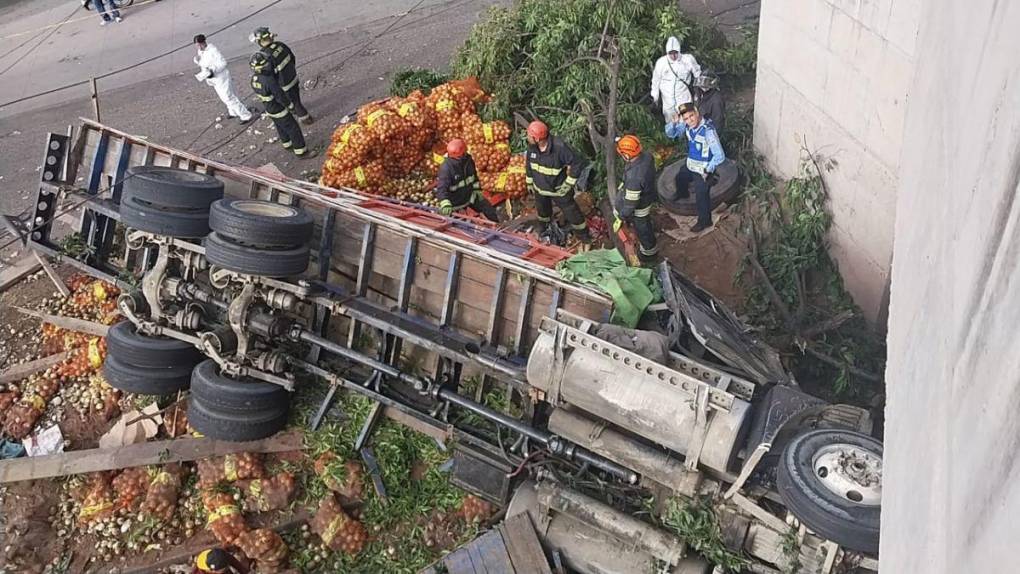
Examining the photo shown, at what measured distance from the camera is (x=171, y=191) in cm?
645

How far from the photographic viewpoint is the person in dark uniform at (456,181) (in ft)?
25.8

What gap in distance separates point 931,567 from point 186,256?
6240 millimetres

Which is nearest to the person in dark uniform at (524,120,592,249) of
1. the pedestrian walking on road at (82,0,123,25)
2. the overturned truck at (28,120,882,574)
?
the overturned truck at (28,120,882,574)

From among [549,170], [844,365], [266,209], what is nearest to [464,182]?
[549,170]

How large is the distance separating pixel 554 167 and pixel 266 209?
3017mm

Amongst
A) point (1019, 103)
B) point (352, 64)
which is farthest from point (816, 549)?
point (352, 64)

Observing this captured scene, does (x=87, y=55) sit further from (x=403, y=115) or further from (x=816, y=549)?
(x=816, y=549)

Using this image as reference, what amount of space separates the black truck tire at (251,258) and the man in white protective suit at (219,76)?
19.0 ft

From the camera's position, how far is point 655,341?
4953 millimetres

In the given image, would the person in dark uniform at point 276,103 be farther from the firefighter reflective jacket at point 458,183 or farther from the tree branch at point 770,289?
the tree branch at point 770,289

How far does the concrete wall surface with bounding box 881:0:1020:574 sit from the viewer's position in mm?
1647

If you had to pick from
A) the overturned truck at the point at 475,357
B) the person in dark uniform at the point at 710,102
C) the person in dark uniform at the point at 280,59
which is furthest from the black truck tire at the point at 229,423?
the person in dark uniform at the point at 710,102

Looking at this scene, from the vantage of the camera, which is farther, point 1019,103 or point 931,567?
point 931,567

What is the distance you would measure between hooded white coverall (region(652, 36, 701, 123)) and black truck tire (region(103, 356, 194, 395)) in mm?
6154
